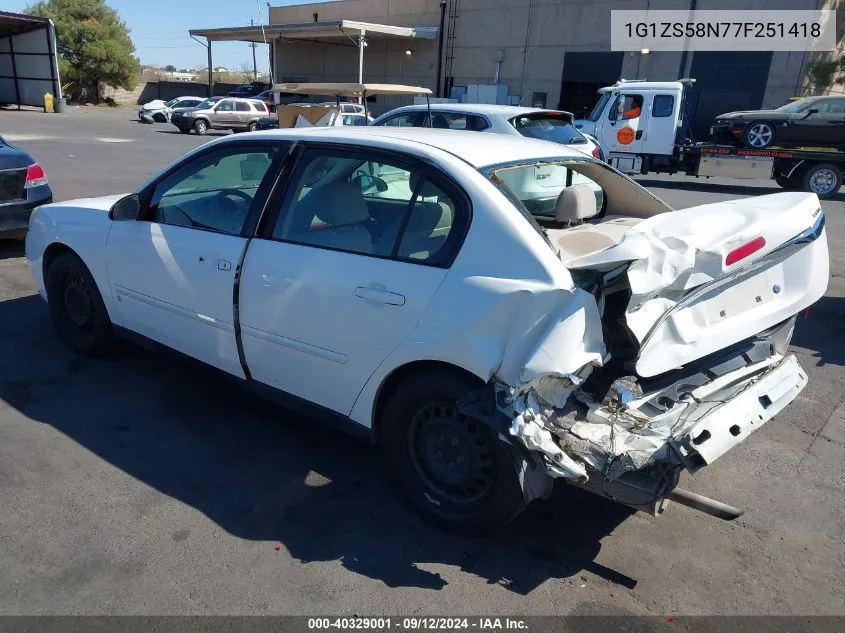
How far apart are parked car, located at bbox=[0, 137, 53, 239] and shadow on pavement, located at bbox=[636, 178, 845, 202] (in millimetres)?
13200

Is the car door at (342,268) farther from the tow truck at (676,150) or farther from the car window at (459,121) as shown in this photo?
the tow truck at (676,150)

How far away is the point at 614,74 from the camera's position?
29078 millimetres

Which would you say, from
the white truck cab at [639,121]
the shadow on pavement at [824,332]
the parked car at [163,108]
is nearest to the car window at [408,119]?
the white truck cab at [639,121]

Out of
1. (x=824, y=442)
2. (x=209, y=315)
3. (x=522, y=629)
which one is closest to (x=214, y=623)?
(x=522, y=629)

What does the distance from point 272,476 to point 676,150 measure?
628 inches

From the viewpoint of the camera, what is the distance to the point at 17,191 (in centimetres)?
700

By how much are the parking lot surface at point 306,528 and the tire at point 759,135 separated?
12.7 metres

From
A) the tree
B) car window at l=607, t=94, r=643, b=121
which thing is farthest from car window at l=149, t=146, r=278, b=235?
the tree

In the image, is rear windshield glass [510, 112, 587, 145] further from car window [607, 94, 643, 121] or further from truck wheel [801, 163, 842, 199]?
truck wheel [801, 163, 842, 199]

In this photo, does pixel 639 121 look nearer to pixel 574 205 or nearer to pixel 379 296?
pixel 574 205

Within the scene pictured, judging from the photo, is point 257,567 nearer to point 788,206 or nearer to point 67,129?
point 788,206

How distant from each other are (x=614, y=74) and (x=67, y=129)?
23038 mm

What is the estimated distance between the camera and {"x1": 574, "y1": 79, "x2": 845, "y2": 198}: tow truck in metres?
14.9

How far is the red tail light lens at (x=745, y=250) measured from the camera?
2.81m
